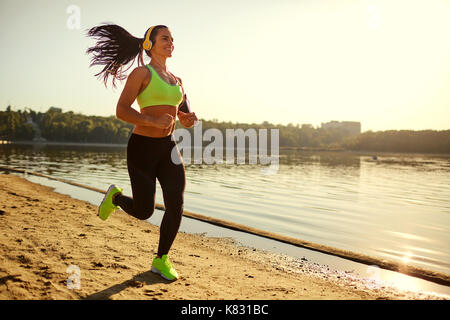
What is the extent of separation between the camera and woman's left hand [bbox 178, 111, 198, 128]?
12.9 ft

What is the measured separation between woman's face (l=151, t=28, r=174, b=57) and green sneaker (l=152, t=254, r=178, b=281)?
213 cm

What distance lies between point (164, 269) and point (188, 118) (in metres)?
1.63

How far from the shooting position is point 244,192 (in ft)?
44.2

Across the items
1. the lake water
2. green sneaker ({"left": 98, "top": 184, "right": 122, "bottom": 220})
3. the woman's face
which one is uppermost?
the woman's face

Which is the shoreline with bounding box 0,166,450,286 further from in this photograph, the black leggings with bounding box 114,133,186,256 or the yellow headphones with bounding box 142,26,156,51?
the yellow headphones with bounding box 142,26,156,51

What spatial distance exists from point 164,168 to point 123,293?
1.23 m

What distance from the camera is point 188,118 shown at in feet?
12.9

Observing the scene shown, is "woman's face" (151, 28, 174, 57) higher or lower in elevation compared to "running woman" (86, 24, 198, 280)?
higher

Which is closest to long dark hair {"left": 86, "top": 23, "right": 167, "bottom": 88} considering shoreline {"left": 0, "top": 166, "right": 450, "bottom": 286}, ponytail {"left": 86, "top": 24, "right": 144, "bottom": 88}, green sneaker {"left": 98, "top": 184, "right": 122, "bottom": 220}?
ponytail {"left": 86, "top": 24, "right": 144, "bottom": 88}

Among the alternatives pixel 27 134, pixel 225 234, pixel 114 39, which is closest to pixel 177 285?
pixel 114 39

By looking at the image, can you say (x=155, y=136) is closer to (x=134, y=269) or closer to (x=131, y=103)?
(x=131, y=103)
